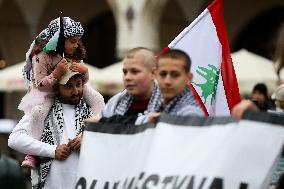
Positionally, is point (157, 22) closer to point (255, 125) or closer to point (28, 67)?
point (28, 67)

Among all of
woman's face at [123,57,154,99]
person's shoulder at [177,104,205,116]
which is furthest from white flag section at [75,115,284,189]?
woman's face at [123,57,154,99]

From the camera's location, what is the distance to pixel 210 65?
786 centimetres

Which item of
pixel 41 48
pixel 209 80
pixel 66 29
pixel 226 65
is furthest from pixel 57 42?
pixel 226 65

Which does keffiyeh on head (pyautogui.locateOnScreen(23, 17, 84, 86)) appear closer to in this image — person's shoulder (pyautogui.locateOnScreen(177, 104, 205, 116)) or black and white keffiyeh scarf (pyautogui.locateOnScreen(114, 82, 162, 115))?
black and white keffiyeh scarf (pyautogui.locateOnScreen(114, 82, 162, 115))

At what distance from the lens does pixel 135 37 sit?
2123 centimetres

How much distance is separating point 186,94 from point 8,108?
67.0 feet

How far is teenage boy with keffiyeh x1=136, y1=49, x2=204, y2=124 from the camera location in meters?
5.58

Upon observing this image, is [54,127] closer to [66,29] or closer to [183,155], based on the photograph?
[66,29]

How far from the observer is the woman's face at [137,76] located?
606 centimetres

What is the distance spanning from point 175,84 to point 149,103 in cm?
56

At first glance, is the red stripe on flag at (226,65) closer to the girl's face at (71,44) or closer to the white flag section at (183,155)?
the girl's face at (71,44)

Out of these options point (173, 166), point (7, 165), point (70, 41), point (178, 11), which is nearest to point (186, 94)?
point (173, 166)

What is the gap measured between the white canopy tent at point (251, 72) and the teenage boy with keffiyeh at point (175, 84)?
10770 millimetres

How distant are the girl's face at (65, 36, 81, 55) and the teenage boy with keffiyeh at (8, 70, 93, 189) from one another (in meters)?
0.14
